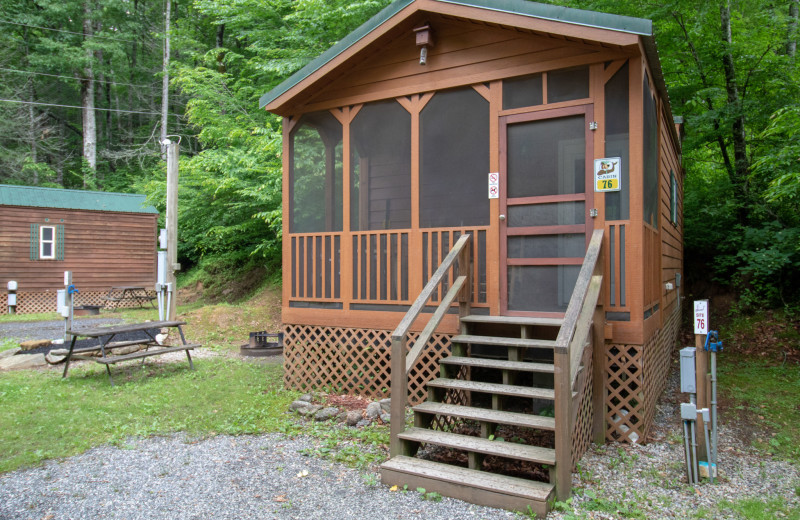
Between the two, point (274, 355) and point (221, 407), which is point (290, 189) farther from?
point (274, 355)

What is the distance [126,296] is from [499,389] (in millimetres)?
17307

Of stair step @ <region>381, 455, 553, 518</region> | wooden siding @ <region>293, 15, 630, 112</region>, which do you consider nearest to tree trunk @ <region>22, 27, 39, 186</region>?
wooden siding @ <region>293, 15, 630, 112</region>

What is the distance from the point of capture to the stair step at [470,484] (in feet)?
10.1

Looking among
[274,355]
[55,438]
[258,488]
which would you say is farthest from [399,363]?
[274,355]

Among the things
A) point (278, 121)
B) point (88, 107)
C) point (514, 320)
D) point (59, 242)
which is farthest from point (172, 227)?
point (88, 107)

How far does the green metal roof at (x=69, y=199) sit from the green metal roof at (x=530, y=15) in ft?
40.7

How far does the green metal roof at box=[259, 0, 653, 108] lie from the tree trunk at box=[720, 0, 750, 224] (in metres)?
7.30

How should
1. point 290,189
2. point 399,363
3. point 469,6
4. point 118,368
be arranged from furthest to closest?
point 118,368 → point 290,189 → point 469,6 → point 399,363

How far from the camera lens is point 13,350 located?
856cm

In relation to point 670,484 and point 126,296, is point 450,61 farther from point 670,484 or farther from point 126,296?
point 126,296

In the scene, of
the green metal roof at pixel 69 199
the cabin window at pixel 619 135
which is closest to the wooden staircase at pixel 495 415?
the cabin window at pixel 619 135

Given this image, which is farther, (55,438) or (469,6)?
(469,6)

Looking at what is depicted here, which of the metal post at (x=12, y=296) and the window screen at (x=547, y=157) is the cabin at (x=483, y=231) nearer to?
the window screen at (x=547, y=157)

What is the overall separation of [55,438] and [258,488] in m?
2.25
